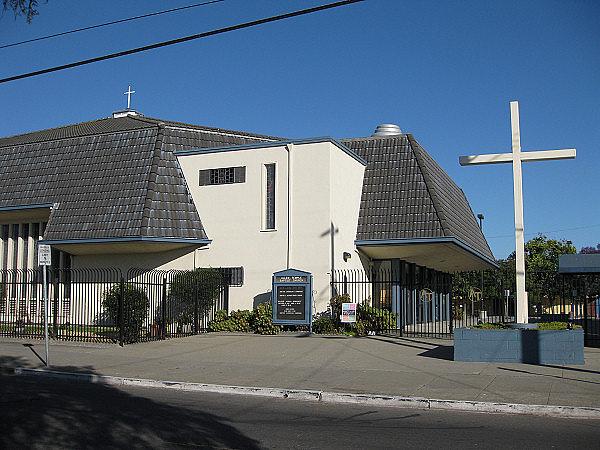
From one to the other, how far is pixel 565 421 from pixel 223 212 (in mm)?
18186

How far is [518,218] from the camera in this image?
16.8m

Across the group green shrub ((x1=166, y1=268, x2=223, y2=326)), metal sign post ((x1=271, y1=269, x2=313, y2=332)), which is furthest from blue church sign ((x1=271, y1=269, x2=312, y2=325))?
green shrub ((x1=166, y1=268, x2=223, y2=326))

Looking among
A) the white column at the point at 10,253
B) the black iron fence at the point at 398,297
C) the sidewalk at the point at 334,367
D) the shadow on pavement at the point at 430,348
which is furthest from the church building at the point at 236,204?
the sidewalk at the point at 334,367

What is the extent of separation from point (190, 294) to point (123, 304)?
3988 mm

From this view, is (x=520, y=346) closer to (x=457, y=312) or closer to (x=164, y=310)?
(x=164, y=310)

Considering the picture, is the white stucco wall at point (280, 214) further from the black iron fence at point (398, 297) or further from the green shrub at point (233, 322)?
the black iron fence at point (398, 297)

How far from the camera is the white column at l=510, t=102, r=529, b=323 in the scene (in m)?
16.6

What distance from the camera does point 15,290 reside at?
2866 cm

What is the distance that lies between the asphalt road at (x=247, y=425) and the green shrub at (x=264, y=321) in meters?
11.6

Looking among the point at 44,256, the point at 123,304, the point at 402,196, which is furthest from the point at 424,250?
the point at 44,256

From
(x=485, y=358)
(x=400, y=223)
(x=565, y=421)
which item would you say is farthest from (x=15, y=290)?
(x=565, y=421)

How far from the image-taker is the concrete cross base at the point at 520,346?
52.6 feet

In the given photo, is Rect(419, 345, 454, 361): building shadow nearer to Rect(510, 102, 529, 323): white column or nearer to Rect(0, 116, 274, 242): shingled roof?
Rect(510, 102, 529, 323): white column

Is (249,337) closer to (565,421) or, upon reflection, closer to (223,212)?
(223,212)
